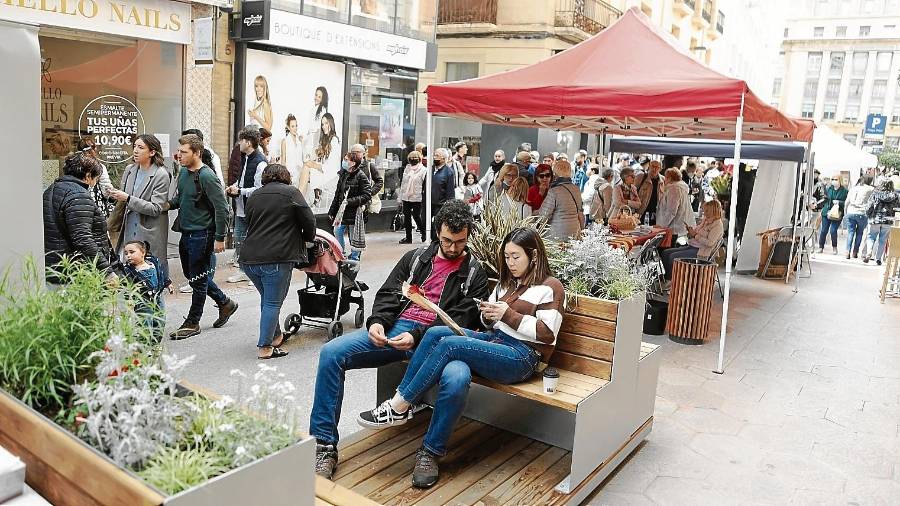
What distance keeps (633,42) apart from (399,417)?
4898 mm

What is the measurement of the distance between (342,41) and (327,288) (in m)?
6.32

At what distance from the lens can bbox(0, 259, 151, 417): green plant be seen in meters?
2.32

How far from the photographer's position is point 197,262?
21.1 ft

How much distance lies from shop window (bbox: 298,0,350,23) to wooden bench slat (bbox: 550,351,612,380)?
27.9 feet

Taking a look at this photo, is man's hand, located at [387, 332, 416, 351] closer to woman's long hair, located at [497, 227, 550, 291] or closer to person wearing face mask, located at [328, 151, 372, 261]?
woman's long hair, located at [497, 227, 550, 291]

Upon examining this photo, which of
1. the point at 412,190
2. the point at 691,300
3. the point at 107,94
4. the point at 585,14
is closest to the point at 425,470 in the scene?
the point at 691,300

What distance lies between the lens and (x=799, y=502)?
4.18 metres

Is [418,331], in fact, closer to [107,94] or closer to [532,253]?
[532,253]

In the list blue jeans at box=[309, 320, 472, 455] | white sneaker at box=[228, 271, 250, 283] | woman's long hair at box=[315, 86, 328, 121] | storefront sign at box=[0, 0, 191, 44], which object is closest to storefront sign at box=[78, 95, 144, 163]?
storefront sign at box=[0, 0, 191, 44]

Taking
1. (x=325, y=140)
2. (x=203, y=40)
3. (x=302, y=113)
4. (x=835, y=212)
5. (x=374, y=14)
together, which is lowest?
(x=835, y=212)

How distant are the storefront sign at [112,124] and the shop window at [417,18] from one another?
5565mm

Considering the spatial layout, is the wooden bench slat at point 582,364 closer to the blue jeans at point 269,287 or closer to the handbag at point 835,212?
the blue jeans at point 269,287

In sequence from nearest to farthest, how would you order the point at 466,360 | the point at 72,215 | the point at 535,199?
the point at 466,360
the point at 72,215
the point at 535,199

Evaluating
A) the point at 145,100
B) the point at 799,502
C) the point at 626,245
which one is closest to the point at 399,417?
the point at 799,502
